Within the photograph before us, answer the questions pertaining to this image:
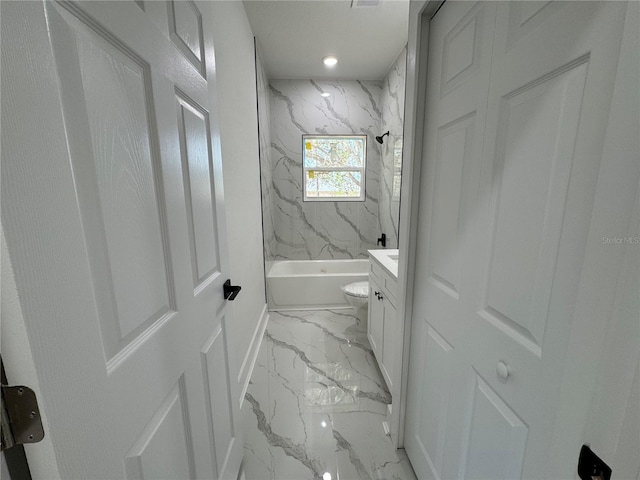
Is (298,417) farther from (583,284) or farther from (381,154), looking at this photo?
(381,154)

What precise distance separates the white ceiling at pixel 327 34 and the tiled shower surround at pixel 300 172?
24 cm

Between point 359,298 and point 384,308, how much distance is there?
707 mm

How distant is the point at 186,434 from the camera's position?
2.50 ft

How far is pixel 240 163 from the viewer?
1891mm

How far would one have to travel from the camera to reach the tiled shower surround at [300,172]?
3.29 m

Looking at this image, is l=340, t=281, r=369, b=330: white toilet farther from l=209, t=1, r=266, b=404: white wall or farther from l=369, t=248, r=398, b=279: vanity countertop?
l=209, t=1, r=266, b=404: white wall

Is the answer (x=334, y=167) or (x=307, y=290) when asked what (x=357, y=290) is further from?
(x=334, y=167)

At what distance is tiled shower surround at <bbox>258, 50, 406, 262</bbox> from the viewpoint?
329cm

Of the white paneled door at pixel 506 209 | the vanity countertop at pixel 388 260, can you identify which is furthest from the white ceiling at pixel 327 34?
the vanity countertop at pixel 388 260

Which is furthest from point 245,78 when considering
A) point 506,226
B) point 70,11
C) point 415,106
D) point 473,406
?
point 473,406

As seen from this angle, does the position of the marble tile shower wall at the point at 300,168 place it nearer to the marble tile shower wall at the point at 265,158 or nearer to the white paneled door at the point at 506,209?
the marble tile shower wall at the point at 265,158

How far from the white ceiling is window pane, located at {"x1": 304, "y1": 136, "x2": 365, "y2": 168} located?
0.77m

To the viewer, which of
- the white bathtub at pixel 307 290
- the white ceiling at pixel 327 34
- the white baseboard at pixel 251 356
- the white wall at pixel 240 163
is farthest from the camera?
the white bathtub at pixel 307 290

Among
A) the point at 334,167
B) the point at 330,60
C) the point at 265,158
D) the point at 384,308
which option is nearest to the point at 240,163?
the point at 265,158
